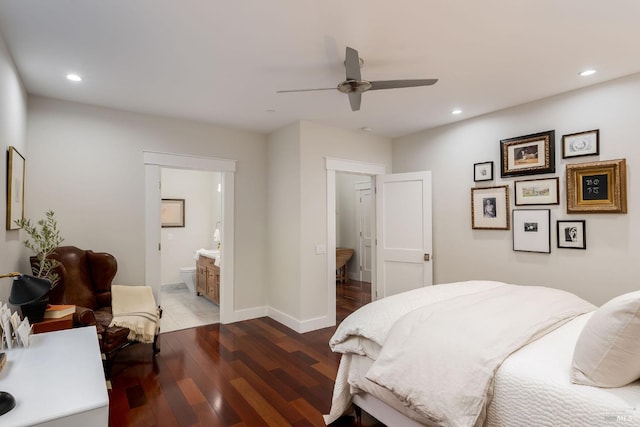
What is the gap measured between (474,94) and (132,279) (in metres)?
4.31

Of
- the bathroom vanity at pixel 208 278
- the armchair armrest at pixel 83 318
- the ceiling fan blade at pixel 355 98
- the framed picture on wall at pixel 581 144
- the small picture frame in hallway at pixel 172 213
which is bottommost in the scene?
the bathroom vanity at pixel 208 278

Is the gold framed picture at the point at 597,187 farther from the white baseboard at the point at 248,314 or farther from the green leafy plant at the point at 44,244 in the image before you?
the green leafy plant at the point at 44,244

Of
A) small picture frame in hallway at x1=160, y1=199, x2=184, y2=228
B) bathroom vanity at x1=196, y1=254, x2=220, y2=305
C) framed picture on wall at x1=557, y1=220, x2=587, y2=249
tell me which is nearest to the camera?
framed picture on wall at x1=557, y1=220, x2=587, y2=249

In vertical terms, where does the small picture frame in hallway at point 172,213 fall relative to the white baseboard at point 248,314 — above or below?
above

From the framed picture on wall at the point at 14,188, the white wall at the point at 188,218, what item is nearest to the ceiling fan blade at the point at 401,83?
the framed picture on wall at the point at 14,188

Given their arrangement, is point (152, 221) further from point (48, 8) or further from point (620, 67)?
point (620, 67)

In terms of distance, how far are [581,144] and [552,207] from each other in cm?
66

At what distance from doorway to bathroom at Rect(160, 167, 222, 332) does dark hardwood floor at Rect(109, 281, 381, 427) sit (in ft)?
7.16

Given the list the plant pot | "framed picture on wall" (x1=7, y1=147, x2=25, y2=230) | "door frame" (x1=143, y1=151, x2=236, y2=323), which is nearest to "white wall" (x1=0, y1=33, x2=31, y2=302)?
"framed picture on wall" (x1=7, y1=147, x2=25, y2=230)

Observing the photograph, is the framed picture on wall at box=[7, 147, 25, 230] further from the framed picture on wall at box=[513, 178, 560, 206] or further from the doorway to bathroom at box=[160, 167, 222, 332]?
the framed picture on wall at box=[513, 178, 560, 206]

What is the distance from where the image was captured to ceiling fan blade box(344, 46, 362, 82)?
2150 mm

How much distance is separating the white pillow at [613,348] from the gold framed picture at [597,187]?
2.28 meters

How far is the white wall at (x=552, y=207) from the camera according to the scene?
295cm

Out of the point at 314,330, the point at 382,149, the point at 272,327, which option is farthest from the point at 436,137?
the point at 272,327
